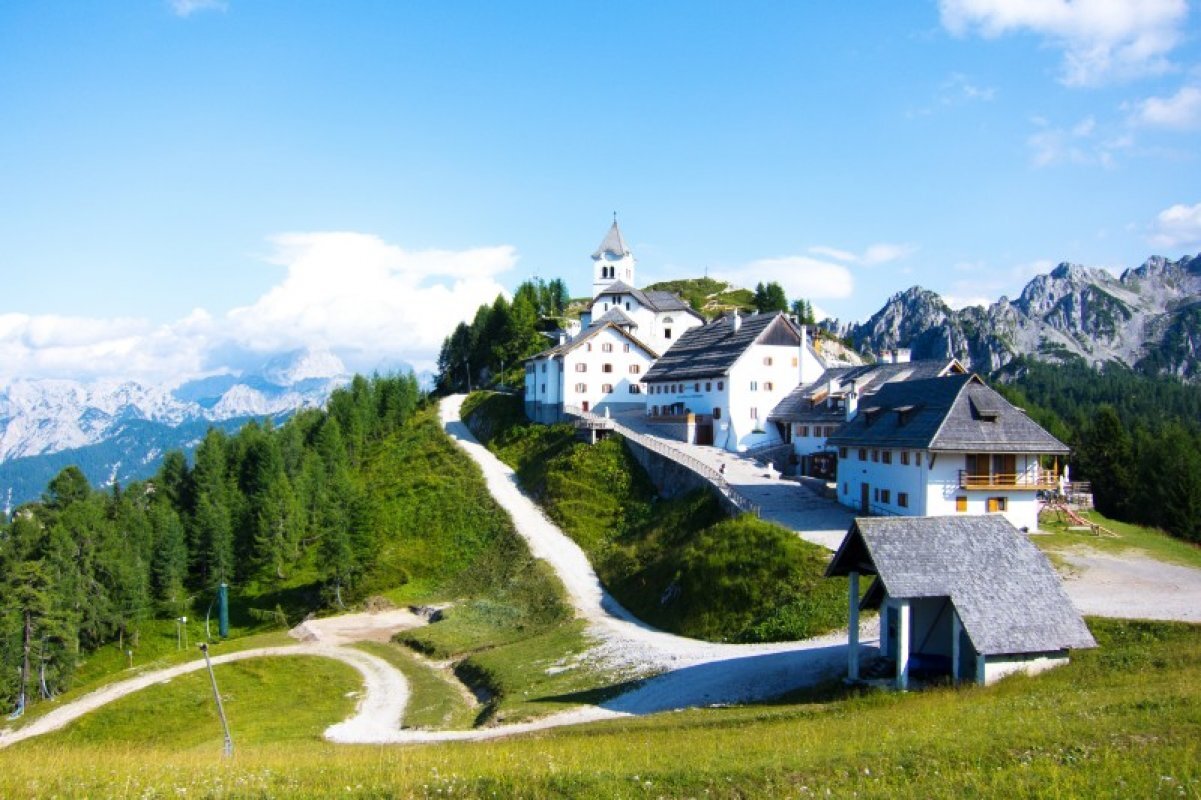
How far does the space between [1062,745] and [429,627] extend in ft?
145

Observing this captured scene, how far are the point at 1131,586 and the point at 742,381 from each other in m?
36.2

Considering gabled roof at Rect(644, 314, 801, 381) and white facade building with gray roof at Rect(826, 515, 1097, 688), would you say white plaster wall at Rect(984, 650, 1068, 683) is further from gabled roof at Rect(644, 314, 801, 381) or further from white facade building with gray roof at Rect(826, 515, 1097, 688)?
gabled roof at Rect(644, 314, 801, 381)

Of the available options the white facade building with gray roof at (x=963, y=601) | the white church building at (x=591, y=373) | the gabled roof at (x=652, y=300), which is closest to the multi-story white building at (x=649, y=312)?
the gabled roof at (x=652, y=300)

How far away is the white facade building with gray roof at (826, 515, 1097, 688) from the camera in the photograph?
79.3 ft

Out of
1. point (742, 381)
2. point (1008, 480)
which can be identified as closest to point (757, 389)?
point (742, 381)

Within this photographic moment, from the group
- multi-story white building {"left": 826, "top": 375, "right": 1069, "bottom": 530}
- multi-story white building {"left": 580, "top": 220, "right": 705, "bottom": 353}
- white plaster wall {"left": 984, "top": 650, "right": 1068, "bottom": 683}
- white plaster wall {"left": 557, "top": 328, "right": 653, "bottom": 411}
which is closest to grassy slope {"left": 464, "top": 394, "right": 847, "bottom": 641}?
white plaster wall {"left": 557, "top": 328, "right": 653, "bottom": 411}

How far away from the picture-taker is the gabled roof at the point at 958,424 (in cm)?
4438

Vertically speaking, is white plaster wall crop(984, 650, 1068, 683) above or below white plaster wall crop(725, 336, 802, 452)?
below

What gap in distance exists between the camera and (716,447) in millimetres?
70688

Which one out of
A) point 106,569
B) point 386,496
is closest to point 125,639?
point 106,569

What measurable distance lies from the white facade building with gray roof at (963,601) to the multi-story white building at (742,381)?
4190 cm

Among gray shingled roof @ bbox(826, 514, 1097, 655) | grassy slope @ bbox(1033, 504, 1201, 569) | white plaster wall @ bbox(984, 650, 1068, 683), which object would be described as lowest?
white plaster wall @ bbox(984, 650, 1068, 683)

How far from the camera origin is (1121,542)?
46.6 m

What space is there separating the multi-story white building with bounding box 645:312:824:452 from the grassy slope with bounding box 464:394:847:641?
7633 mm
